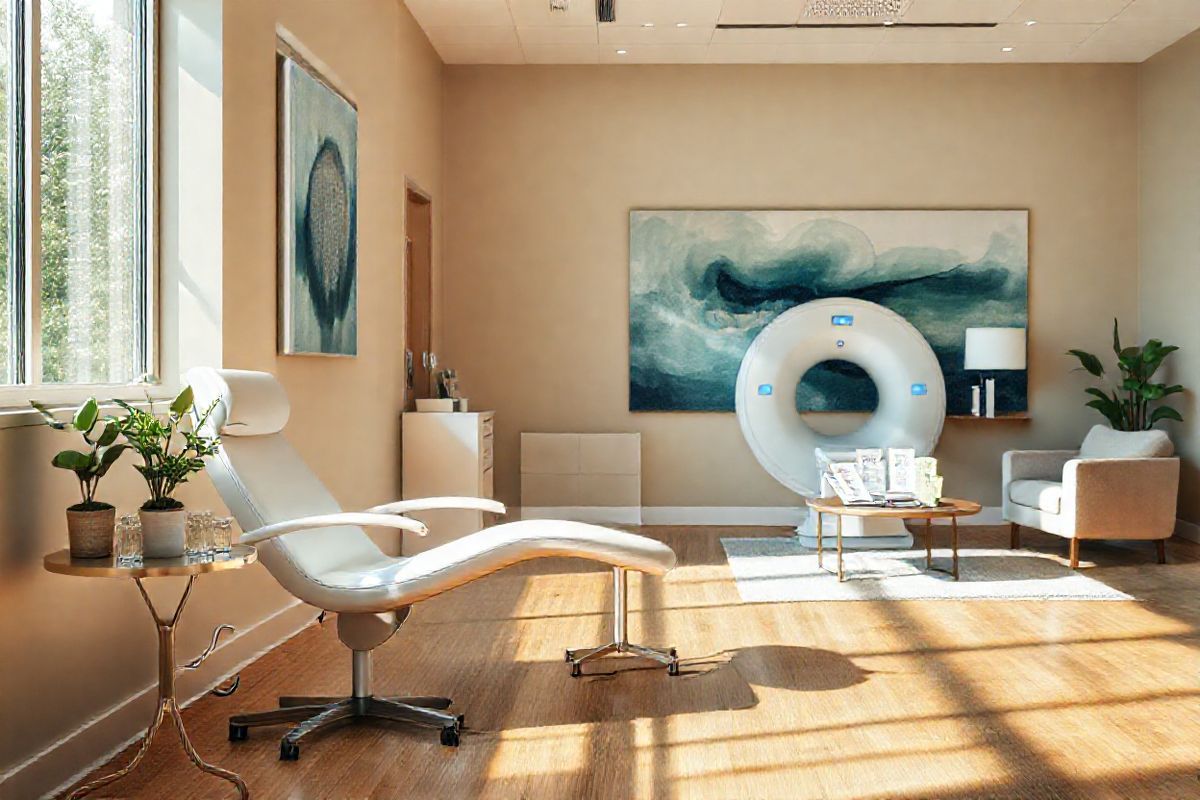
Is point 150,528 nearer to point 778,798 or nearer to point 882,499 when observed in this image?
point 778,798

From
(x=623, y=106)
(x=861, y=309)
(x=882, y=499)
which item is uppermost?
(x=623, y=106)

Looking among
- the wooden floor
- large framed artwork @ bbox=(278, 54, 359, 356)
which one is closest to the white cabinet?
the wooden floor

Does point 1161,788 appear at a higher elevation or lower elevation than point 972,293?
lower

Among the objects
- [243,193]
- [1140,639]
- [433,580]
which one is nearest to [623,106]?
[243,193]

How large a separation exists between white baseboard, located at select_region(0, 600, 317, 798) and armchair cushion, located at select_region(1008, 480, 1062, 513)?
11.5 feet

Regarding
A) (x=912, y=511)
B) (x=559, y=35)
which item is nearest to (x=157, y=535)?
(x=912, y=511)

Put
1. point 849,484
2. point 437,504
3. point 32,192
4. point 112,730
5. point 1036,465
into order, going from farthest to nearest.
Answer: point 1036,465 < point 849,484 < point 437,504 < point 112,730 < point 32,192

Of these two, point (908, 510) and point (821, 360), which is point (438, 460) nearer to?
point (821, 360)

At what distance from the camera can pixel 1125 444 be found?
5551 mm

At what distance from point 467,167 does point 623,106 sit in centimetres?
95

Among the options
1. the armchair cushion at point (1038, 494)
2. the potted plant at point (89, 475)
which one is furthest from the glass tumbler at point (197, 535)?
the armchair cushion at point (1038, 494)

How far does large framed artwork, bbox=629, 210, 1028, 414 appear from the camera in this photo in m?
6.47

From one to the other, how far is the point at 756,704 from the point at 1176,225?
435 centimetres

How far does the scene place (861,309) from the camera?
5.95 metres
